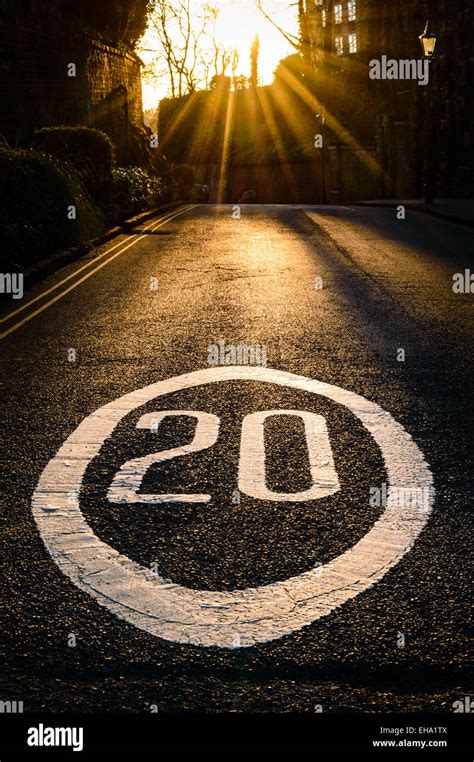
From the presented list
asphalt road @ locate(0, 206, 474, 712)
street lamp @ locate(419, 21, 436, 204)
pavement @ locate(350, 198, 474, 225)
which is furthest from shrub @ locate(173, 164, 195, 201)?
asphalt road @ locate(0, 206, 474, 712)

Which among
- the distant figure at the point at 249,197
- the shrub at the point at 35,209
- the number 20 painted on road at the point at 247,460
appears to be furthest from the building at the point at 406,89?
the number 20 painted on road at the point at 247,460

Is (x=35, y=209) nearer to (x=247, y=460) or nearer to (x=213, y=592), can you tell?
(x=247, y=460)

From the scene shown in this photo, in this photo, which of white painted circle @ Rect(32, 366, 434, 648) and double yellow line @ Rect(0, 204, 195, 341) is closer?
white painted circle @ Rect(32, 366, 434, 648)

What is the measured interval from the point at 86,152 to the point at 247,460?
60.9ft

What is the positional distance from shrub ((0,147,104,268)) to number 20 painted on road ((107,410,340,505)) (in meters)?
8.18

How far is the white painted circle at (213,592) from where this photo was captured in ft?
11.7

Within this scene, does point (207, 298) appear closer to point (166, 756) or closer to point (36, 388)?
point (36, 388)

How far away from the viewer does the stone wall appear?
2498 cm

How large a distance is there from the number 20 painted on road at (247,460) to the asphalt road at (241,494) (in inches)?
2.2

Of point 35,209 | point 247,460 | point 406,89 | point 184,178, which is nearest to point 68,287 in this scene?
point 35,209

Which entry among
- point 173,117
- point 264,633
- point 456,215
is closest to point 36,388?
point 264,633

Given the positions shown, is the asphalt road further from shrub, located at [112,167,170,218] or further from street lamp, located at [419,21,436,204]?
street lamp, located at [419,21,436,204]

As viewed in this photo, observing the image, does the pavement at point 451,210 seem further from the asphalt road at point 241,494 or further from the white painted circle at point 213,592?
the white painted circle at point 213,592

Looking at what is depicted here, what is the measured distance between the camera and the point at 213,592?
3.80 metres
